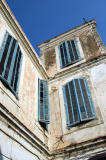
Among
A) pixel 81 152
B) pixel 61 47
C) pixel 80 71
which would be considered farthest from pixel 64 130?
pixel 61 47

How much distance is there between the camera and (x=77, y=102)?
6301mm

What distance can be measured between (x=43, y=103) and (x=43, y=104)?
0.17ft

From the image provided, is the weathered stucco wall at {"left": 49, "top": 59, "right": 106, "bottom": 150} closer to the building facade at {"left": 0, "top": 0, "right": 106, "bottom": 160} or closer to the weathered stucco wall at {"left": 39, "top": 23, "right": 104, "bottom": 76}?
the building facade at {"left": 0, "top": 0, "right": 106, "bottom": 160}

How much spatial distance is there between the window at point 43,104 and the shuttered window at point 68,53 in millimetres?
2037

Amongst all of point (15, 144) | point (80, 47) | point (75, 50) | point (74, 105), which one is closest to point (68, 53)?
point (75, 50)

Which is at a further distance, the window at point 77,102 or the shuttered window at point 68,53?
the shuttered window at point 68,53

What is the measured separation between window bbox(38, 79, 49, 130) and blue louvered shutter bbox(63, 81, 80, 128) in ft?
2.33

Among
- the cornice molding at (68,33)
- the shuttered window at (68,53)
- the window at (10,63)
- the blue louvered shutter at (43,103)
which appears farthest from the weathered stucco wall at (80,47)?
the window at (10,63)

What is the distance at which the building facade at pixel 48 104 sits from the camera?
14.6ft

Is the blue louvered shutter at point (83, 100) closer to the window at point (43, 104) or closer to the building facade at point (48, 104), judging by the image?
the building facade at point (48, 104)

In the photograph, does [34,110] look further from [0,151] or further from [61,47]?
[61,47]

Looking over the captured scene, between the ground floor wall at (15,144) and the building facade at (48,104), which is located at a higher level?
the building facade at (48,104)

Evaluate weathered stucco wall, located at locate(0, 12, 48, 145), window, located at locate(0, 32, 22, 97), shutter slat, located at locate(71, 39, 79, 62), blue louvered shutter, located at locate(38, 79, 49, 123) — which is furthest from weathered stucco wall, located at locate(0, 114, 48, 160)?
shutter slat, located at locate(71, 39, 79, 62)

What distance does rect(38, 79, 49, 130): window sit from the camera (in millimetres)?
5873
